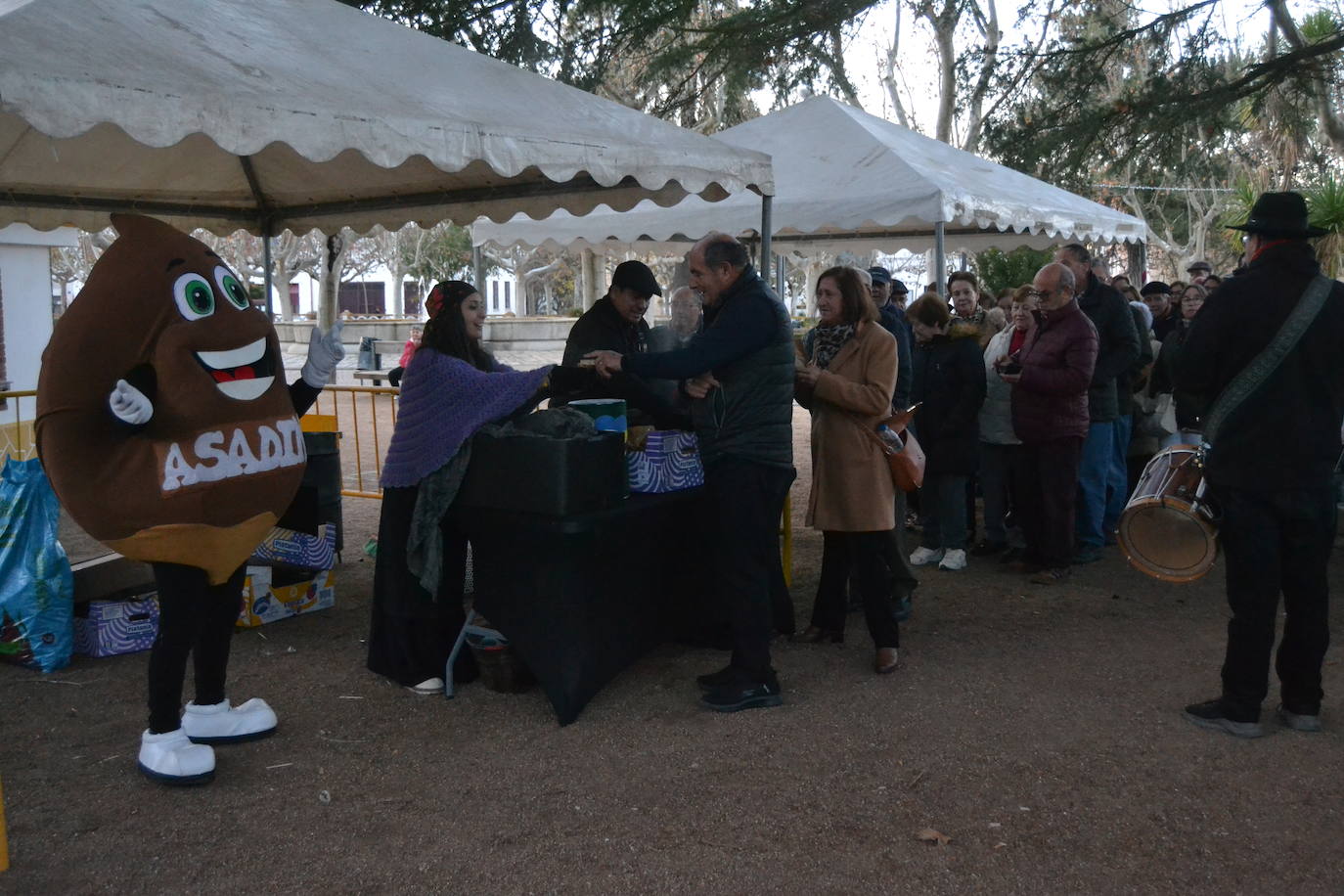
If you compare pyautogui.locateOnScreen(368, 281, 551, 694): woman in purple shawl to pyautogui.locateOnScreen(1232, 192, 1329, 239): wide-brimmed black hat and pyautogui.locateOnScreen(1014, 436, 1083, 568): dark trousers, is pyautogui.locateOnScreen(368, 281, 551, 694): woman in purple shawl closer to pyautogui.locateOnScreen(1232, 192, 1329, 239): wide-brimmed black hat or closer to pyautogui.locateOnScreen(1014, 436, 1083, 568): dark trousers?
pyautogui.locateOnScreen(1232, 192, 1329, 239): wide-brimmed black hat

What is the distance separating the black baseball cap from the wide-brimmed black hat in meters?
2.41

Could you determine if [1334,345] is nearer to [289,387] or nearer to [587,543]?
[587,543]

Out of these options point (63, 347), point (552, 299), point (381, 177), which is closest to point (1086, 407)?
point (381, 177)

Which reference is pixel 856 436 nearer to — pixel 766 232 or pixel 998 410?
pixel 766 232

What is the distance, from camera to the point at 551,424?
4.13 meters

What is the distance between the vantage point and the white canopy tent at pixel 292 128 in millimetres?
3373

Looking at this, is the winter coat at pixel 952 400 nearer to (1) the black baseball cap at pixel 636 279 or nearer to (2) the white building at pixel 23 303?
(1) the black baseball cap at pixel 636 279

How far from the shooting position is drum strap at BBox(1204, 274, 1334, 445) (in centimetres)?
380

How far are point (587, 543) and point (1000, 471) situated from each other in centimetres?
372

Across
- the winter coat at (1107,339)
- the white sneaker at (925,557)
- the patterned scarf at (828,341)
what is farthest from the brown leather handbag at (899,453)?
the winter coat at (1107,339)

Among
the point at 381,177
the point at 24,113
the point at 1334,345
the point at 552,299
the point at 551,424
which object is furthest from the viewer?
the point at 552,299

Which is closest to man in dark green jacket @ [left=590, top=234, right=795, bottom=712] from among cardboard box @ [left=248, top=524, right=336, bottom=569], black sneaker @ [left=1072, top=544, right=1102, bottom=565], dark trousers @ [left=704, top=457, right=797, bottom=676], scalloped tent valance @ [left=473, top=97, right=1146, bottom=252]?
dark trousers @ [left=704, top=457, right=797, bottom=676]

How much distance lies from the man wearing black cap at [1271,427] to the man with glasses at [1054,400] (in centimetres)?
218

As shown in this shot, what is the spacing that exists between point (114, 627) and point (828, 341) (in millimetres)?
3432
